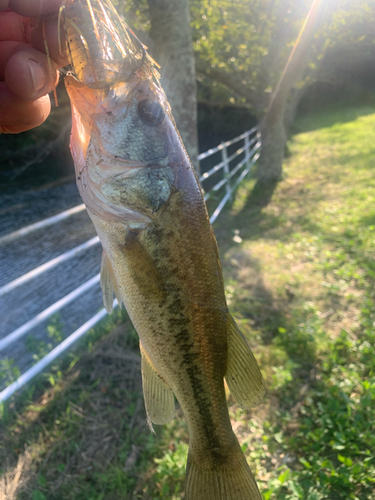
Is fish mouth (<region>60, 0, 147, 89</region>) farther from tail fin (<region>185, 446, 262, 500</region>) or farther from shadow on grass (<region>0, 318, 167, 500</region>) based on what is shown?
shadow on grass (<region>0, 318, 167, 500</region>)

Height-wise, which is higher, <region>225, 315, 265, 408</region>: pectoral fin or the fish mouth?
the fish mouth

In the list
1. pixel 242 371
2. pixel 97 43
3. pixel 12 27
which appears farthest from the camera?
pixel 242 371

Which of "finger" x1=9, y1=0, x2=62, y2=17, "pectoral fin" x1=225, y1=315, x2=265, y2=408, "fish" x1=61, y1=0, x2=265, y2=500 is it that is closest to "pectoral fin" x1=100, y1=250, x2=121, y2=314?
"fish" x1=61, y1=0, x2=265, y2=500

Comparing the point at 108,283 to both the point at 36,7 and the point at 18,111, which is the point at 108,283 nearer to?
the point at 18,111

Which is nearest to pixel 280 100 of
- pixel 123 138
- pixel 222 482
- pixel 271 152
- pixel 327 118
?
pixel 271 152

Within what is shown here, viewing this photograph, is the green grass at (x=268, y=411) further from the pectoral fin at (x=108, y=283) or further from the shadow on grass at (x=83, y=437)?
the pectoral fin at (x=108, y=283)

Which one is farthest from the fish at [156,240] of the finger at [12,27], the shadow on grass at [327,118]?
the shadow on grass at [327,118]
